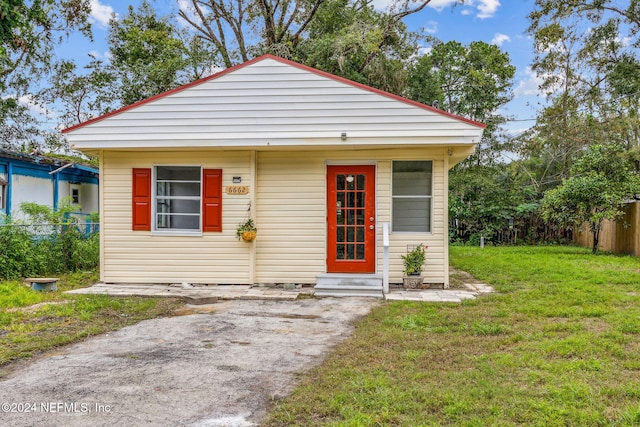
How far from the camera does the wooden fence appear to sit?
11.8 m

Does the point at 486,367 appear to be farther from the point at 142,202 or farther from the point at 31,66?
the point at 31,66

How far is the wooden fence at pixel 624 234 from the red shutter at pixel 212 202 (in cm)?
1071

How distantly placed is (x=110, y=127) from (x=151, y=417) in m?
5.99

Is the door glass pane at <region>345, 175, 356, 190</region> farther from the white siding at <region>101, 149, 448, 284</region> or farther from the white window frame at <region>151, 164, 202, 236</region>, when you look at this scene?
the white window frame at <region>151, 164, 202, 236</region>

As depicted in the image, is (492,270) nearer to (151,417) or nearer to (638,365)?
(638,365)

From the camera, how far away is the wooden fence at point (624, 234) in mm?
11828

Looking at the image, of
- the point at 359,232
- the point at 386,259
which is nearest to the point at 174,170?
the point at 359,232

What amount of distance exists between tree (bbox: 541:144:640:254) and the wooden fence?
0.29 metres

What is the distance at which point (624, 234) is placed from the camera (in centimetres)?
1251

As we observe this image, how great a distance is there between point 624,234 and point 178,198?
11910 mm

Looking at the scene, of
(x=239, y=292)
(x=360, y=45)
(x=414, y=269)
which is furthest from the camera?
(x=360, y=45)

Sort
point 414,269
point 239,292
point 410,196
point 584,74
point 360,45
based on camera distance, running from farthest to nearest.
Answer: point 584,74 < point 360,45 < point 410,196 < point 414,269 < point 239,292

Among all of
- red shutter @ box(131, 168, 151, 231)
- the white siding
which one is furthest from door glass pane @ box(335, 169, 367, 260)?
red shutter @ box(131, 168, 151, 231)

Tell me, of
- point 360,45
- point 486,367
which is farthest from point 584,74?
point 486,367
